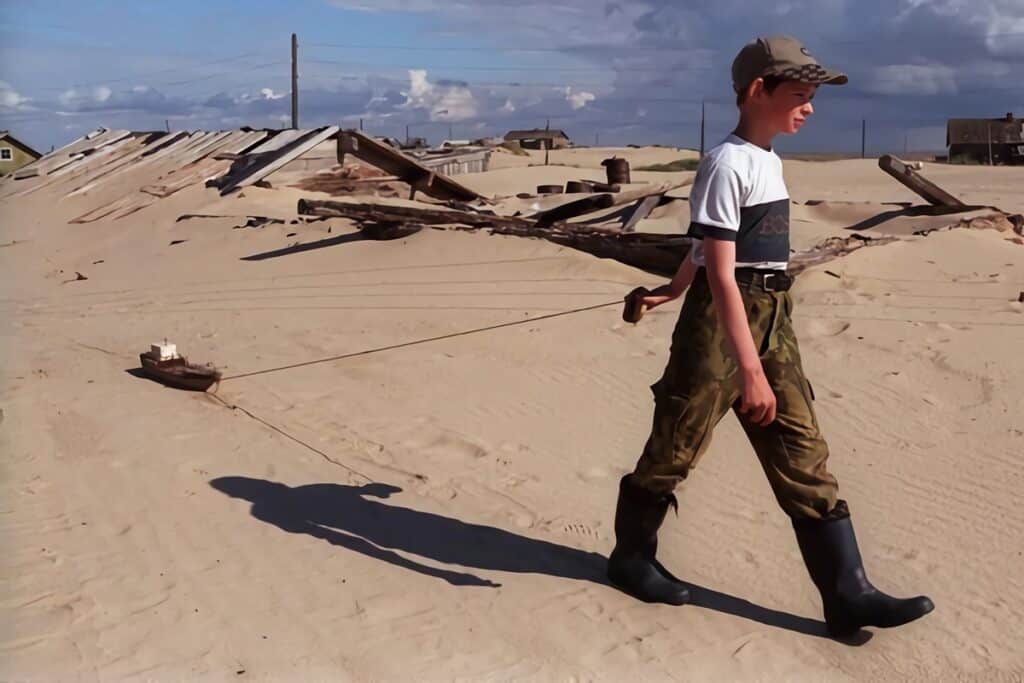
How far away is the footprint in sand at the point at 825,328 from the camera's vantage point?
25.3ft

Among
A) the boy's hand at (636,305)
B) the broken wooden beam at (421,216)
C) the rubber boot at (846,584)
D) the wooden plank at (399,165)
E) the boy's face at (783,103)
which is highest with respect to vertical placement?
the wooden plank at (399,165)

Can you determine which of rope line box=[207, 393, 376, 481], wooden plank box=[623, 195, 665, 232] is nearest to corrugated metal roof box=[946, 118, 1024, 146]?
wooden plank box=[623, 195, 665, 232]

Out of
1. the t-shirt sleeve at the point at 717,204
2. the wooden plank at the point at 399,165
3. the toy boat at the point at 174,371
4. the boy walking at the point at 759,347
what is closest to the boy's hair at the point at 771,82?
the boy walking at the point at 759,347

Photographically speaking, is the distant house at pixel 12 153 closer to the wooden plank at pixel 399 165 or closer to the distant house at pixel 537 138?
the distant house at pixel 537 138

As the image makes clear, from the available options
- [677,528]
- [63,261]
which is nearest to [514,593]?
[677,528]

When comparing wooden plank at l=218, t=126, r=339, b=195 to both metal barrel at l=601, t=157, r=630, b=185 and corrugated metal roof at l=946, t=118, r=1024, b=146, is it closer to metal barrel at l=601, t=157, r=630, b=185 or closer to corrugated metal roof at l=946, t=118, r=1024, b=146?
metal barrel at l=601, t=157, r=630, b=185

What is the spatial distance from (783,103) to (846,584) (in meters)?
1.59

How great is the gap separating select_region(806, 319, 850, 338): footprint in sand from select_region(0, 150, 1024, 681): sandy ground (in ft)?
0.07

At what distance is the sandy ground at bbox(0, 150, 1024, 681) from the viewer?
3.67 m

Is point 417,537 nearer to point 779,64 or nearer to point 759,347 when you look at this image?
point 759,347

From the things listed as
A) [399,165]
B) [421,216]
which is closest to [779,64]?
[421,216]

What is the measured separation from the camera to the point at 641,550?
13.1ft

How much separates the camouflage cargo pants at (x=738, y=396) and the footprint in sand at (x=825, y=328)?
13.9 ft

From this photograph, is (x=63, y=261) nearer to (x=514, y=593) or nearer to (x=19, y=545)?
(x=19, y=545)
